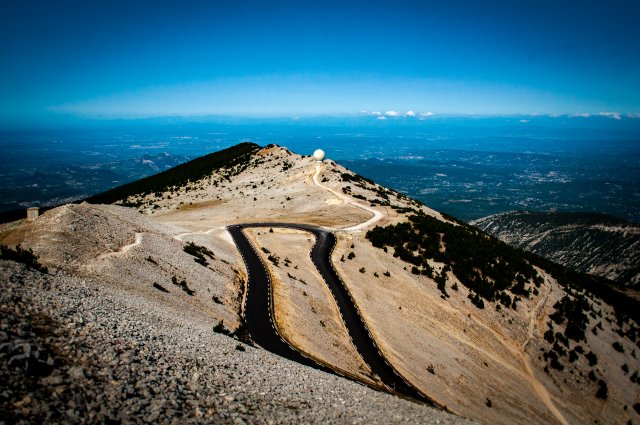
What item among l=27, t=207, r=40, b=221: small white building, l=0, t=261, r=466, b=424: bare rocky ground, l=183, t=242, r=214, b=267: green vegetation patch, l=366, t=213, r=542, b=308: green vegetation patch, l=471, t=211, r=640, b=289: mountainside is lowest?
l=471, t=211, r=640, b=289: mountainside

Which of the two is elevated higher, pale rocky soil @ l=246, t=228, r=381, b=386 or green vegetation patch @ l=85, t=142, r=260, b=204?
green vegetation patch @ l=85, t=142, r=260, b=204

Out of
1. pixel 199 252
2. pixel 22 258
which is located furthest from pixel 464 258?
pixel 22 258

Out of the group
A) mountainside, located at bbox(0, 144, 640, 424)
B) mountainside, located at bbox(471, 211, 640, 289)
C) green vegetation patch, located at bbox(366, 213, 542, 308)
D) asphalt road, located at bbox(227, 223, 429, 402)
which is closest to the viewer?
mountainside, located at bbox(0, 144, 640, 424)

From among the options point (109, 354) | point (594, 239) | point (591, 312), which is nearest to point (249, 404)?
point (109, 354)

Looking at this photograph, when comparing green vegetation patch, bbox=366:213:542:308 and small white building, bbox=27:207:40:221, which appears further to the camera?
green vegetation patch, bbox=366:213:542:308

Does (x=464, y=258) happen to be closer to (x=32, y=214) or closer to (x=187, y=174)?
(x=32, y=214)

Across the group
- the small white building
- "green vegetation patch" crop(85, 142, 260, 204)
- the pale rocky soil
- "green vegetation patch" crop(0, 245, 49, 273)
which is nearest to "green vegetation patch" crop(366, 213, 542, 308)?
the pale rocky soil

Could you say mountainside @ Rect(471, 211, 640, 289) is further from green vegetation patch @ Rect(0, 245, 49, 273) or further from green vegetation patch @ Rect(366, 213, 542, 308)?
green vegetation patch @ Rect(0, 245, 49, 273)
